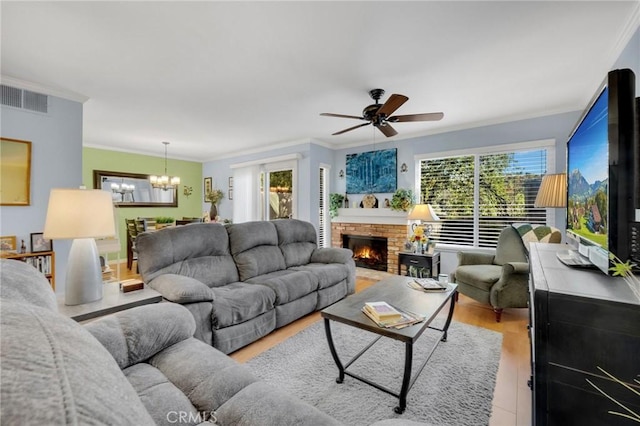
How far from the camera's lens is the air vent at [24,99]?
2851 mm

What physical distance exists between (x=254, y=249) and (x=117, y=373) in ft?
8.61

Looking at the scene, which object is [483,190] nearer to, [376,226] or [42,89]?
[376,226]

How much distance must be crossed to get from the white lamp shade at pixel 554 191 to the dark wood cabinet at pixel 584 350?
7.06 feet

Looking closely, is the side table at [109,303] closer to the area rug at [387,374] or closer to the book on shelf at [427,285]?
the area rug at [387,374]

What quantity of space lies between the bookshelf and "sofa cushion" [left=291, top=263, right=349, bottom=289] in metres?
2.66

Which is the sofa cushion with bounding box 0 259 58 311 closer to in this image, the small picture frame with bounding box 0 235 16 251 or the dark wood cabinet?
the dark wood cabinet

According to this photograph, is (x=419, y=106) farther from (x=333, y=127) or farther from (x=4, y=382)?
(x=4, y=382)

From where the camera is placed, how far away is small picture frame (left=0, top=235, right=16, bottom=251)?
283cm

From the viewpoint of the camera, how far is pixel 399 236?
15.7ft

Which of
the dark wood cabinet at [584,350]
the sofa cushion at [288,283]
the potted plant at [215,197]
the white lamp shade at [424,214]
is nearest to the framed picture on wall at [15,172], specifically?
the sofa cushion at [288,283]

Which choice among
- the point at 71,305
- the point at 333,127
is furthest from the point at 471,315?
the point at 71,305

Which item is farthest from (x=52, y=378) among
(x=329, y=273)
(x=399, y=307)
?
(x=329, y=273)

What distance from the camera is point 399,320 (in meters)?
1.77

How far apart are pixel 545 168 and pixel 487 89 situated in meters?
1.60
